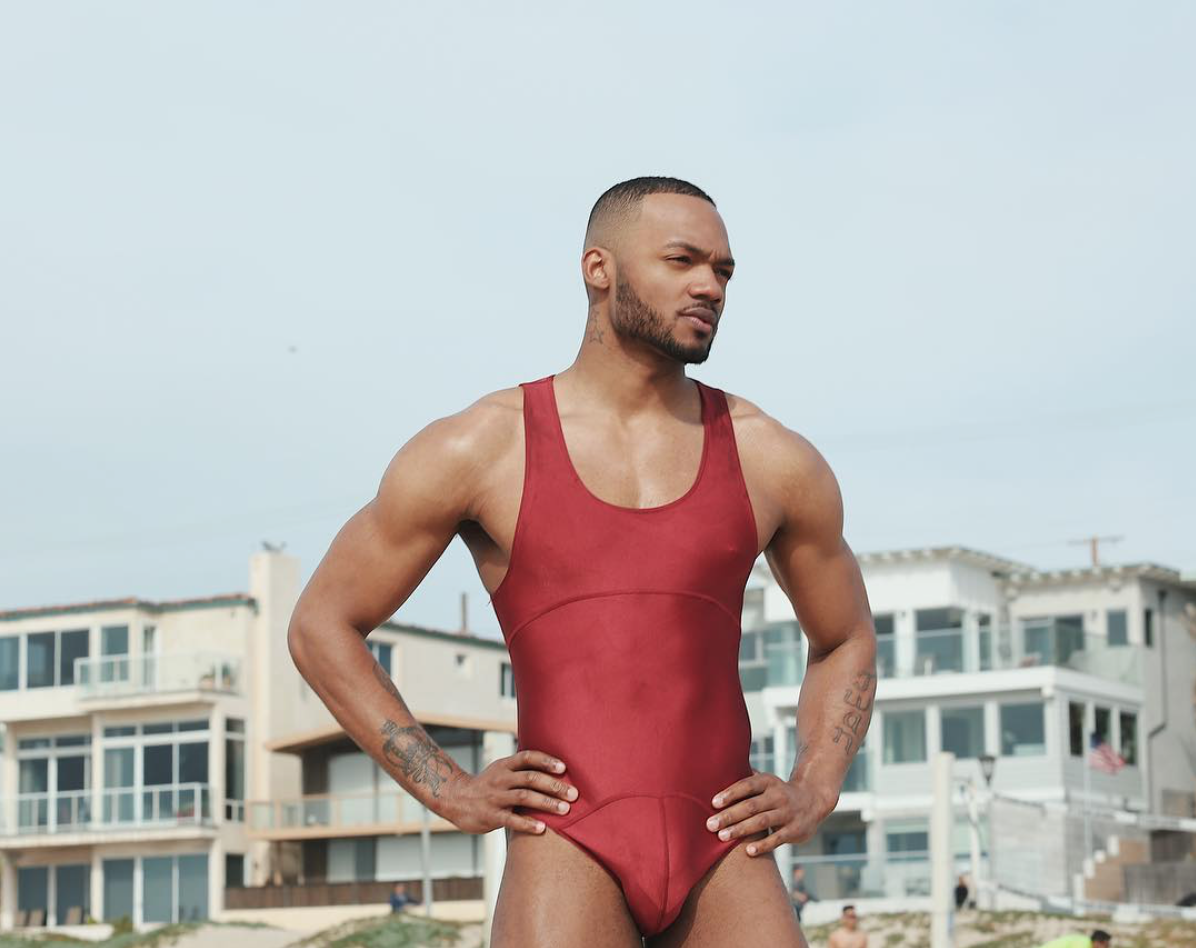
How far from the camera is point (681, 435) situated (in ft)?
19.0

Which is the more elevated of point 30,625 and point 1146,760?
point 30,625

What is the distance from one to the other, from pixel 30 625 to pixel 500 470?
64.5 metres

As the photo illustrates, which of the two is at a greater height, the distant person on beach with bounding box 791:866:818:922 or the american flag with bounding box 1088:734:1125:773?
the american flag with bounding box 1088:734:1125:773

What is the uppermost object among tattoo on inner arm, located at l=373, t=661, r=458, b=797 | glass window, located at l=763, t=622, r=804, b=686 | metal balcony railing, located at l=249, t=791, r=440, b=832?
glass window, located at l=763, t=622, r=804, b=686

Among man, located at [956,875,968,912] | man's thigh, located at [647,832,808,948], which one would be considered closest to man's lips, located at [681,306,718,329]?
man's thigh, located at [647,832,808,948]

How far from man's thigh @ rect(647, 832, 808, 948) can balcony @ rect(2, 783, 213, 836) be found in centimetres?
5891

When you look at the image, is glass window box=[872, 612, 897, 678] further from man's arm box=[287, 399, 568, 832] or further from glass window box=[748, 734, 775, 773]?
man's arm box=[287, 399, 568, 832]

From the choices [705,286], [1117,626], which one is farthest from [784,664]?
[705,286]

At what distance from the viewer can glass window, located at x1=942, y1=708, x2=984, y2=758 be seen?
54.6 m

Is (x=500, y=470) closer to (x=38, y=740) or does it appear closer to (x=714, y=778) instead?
(x=714, y=778)

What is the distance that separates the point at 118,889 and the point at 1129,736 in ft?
90.6

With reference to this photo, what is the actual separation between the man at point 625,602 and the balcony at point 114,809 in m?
58.6

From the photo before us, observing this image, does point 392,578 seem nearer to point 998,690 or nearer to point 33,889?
point 998,690

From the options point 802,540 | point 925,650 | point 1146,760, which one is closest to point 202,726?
point 925,650
